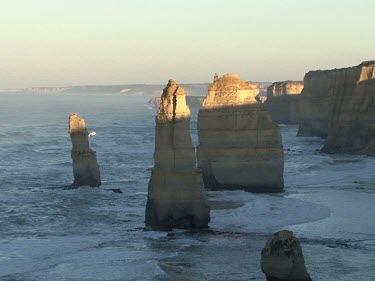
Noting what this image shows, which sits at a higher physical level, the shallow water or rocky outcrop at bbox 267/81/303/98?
rocky outcrop at bbox 267/81/303/98

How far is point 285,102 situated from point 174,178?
113402 millimetres

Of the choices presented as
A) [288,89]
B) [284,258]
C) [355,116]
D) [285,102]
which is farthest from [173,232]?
[288,89]

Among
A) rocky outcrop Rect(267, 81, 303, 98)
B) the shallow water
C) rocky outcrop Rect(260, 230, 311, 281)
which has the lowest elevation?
the shallow water

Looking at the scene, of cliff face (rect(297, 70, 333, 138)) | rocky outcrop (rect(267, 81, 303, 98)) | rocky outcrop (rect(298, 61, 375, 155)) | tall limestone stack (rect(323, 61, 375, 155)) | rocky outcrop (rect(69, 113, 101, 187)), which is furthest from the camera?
rocky outcrop (rect(267, 81, 303, 98))

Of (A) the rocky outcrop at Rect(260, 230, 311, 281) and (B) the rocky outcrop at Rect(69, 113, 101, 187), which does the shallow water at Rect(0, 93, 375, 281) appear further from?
(A) the rocky outcrop at Rect(260, 230, 311, 281)

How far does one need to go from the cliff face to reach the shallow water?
37.7 metres

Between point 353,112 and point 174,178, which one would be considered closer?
point 174,178

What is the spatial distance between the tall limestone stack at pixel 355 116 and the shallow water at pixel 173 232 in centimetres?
978

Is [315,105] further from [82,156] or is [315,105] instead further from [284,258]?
[284,258]

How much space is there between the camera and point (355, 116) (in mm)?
87000

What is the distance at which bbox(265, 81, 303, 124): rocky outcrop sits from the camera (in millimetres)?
152000

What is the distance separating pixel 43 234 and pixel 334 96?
185 ft

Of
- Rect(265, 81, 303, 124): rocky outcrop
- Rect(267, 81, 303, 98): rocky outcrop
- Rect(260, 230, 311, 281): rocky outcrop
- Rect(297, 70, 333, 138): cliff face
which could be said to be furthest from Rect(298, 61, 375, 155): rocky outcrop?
Rect(267, 81, 303, 98): rocky outcrop

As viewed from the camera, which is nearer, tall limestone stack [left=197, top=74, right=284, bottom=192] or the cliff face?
tall limestone stack [left=197, top=74, right=284, bottom=192]
